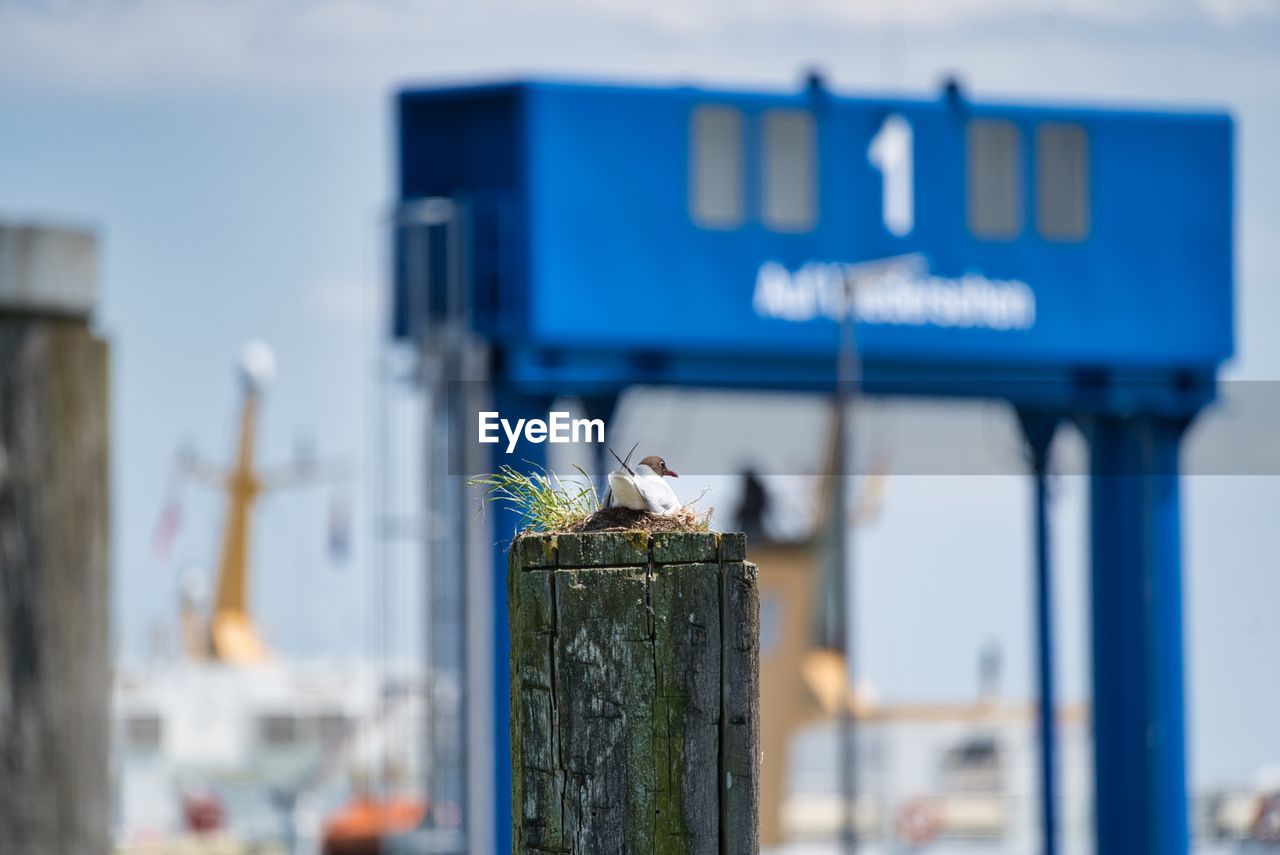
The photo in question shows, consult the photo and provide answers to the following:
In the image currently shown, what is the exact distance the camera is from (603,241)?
21.1 meters

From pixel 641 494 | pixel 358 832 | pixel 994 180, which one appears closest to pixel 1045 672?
pixel 994 180

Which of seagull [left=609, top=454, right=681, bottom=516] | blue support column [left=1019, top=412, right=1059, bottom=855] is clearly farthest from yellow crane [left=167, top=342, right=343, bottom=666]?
seagull [left=609, top=454, right=681, bottom=516]

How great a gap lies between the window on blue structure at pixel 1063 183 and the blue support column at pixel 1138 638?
2.00m

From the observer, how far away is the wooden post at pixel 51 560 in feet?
10.5

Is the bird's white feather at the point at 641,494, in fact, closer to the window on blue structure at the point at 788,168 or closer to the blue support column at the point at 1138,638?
the window on blue structure at the point at 788,168

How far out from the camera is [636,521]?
12.4 feet

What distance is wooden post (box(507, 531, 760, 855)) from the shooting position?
3.56m

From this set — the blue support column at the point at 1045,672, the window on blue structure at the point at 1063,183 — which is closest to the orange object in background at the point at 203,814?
the blue support column at the point at 1045,672

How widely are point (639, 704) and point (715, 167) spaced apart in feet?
60.7

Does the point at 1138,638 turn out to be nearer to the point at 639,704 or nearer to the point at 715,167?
the point at 715,167

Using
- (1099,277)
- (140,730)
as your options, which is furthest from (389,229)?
(140,730)

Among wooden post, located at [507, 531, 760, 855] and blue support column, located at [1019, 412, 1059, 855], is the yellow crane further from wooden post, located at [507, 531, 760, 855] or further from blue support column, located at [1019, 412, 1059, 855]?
wooden post, located at [507, 531, 760, 855]

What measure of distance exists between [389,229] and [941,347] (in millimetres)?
5353

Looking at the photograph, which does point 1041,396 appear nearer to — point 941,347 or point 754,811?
point 941,347
